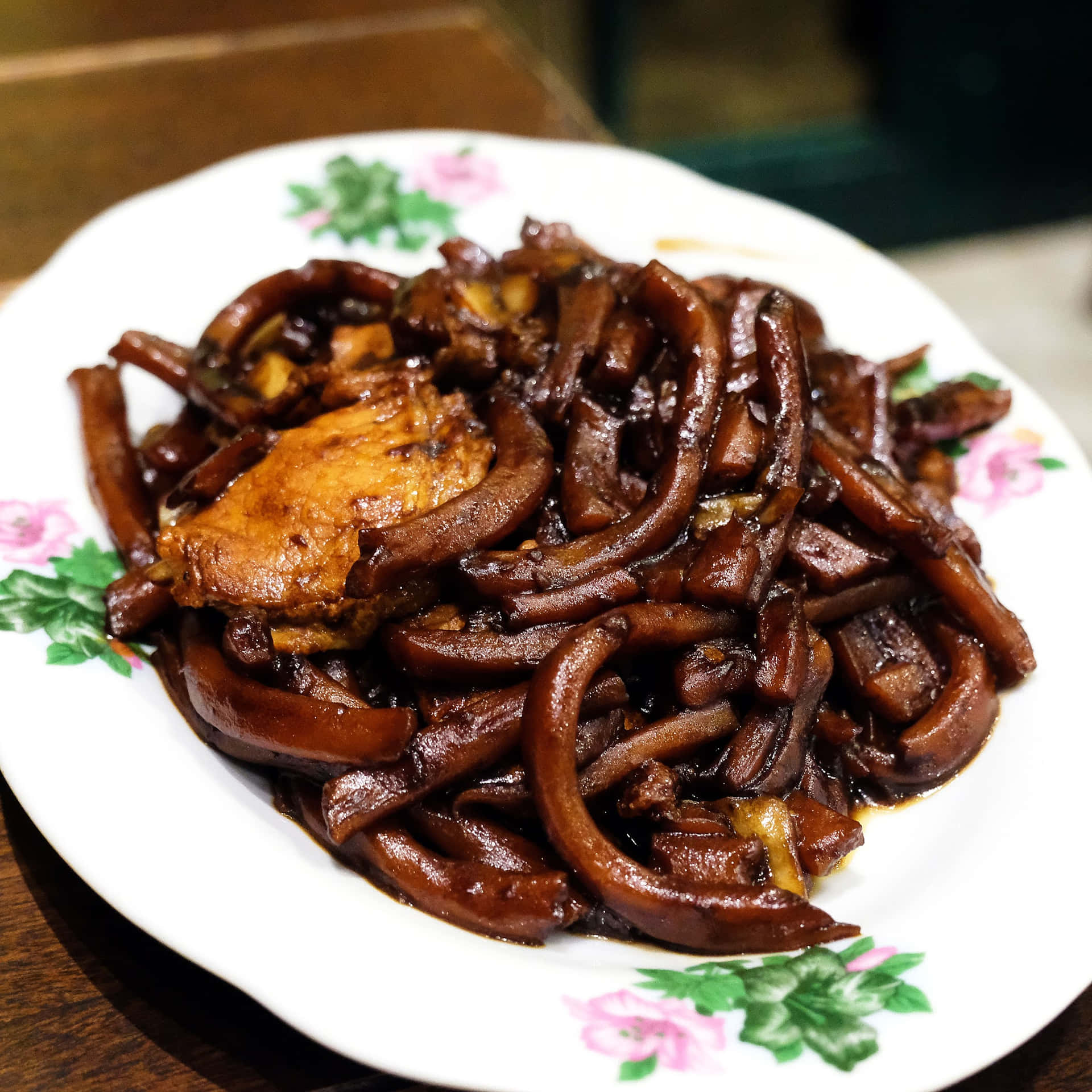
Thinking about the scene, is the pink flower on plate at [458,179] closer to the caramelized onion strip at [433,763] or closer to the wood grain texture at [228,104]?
the wood grain texture at [228,104]

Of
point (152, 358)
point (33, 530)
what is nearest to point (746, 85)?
point (152, 358)

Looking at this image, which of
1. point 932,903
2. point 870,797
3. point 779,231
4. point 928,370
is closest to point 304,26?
point 779,231

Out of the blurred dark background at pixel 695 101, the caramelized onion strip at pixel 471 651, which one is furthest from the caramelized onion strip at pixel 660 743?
the blurred dark background at pixel 695 101

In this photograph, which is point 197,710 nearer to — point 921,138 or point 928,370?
point 928,370

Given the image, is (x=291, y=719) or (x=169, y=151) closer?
(x=291, y=719)

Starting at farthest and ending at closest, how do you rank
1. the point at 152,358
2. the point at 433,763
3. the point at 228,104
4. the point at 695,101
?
the point at 695,101, the point at 228,104, the point at 152,358, the point at 433,763

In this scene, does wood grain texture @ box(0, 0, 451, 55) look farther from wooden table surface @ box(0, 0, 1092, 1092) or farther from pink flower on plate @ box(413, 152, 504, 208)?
pink flower on plate @ box(413, 152, 504, 208)

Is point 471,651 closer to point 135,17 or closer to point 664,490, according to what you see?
point 664,490
